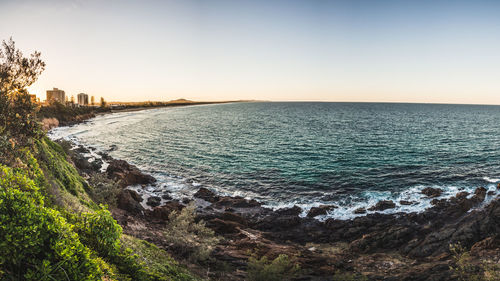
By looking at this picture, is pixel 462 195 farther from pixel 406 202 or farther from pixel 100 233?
pixel 100 233

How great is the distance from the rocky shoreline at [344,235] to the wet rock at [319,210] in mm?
100

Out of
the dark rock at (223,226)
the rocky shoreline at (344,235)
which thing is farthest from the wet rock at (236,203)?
the dark rock at (223,226)

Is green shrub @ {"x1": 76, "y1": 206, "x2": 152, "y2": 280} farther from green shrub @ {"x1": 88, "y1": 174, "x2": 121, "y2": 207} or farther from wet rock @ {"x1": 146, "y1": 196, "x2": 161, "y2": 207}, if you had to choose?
wet rock @ {"x1": 146, "y1": 196, "x2": 161, "y2": 207}

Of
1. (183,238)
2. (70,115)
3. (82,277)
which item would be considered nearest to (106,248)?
(82,277)

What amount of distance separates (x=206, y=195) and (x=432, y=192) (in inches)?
1050

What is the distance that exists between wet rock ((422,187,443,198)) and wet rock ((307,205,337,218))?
1212 cm

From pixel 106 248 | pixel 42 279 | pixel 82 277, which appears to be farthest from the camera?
pixel 106 248

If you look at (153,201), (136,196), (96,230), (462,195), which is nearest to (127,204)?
(136,196)

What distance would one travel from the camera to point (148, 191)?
31.5 m

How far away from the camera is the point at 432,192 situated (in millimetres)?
29031

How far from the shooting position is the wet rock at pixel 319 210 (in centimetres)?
2542

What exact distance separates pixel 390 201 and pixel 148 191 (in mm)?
28403

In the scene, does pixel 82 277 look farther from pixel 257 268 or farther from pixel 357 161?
pixel 357 161

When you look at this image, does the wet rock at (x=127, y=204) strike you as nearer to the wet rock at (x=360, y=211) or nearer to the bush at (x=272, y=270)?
the bush at (x=272, y=270)
